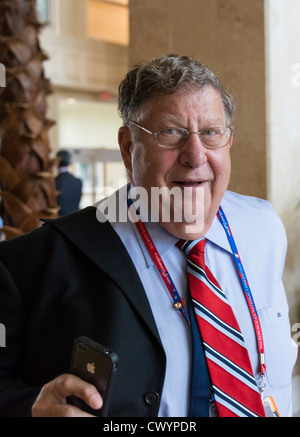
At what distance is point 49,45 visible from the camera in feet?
36.0

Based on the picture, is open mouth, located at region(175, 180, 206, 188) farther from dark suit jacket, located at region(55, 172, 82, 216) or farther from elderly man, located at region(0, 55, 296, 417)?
dark suit jacket, located at region(55, 172, 82, 216)

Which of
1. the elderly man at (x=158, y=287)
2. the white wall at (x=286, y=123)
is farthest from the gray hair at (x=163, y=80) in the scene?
the white wall at (x=286, y=123)

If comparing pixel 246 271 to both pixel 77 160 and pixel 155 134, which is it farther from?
pixel 77 160

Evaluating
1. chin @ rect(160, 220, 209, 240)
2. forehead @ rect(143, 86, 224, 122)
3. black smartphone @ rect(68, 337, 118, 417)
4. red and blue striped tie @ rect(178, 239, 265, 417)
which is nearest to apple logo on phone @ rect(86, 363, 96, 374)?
black smartphone @ rect(68, 337, 118, 417)

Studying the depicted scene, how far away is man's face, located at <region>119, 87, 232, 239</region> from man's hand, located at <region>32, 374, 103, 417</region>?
53cm

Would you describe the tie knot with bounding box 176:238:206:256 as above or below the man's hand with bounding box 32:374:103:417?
above

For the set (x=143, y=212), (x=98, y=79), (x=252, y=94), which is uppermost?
(x=98, y=79)

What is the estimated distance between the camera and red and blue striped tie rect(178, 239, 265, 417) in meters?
1.36

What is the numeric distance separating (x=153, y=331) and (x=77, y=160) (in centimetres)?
979

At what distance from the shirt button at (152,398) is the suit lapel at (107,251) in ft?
0.42

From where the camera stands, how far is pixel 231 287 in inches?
61.3

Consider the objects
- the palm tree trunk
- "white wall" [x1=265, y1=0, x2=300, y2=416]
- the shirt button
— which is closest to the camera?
the shirt button

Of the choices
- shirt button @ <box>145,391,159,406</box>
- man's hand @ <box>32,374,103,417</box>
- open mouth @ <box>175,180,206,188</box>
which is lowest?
shirt button @ <box>145,391,159,406</box>
